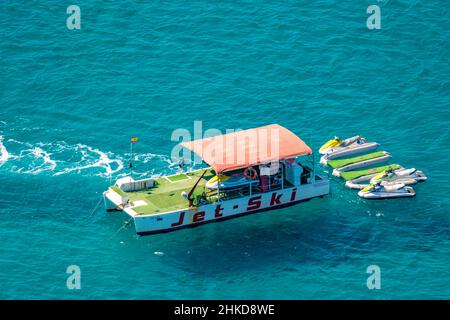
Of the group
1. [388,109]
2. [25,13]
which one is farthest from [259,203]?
[25,13]

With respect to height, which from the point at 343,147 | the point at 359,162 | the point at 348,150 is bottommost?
the point at 359,162

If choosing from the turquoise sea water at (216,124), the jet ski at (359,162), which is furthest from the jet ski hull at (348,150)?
the turquoise sea water at (216,124)

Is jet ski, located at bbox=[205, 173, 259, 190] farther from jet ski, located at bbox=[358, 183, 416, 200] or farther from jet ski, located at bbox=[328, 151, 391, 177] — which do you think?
jet ski, located at bbox=[328, 151, 391, 177]

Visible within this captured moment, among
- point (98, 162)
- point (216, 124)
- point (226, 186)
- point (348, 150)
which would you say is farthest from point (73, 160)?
point (348, 150)

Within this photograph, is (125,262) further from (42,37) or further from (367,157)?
(42,37)

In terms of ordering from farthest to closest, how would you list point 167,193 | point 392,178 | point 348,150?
point 348,150, point 392,178, point 167,193

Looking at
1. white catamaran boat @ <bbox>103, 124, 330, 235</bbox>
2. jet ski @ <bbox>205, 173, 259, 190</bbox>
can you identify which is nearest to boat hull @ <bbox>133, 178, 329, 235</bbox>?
white catamaran boat @ <bbox>103, 124, 330, 235</bbox>

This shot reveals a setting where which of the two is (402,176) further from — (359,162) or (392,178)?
(359,162)
